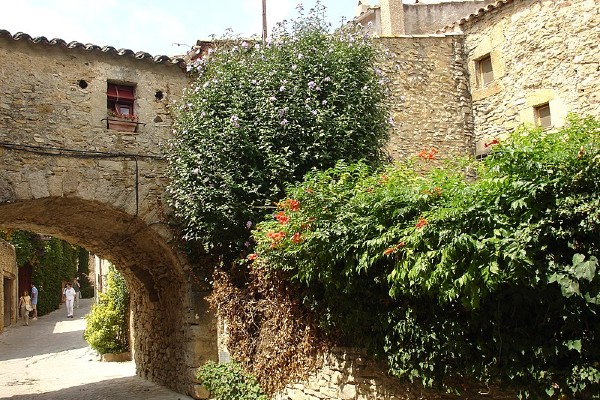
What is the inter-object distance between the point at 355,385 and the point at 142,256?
229 inches

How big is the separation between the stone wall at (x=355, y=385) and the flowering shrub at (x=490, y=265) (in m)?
0.26

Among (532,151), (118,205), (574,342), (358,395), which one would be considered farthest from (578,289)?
(118,205)

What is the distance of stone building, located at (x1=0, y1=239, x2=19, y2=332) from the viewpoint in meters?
20.6

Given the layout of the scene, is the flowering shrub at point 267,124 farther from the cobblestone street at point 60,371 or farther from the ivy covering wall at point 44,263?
the ivy covering wall at point 44,263

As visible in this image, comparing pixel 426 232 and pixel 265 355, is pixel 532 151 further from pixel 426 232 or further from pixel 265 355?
pixel 265 355

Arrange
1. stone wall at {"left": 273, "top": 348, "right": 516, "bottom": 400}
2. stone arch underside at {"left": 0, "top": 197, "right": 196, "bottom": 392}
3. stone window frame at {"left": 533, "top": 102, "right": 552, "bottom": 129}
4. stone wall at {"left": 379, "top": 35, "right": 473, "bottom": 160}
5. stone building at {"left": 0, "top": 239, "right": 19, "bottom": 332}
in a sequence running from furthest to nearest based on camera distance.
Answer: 1. stone building at {"left": 0, "top": 239, "right": 19, "bottom": 332}
2. stone wall at {"left": 379, "top": 35, "right": 473, "bottom": 160}
3. stone window frame at {"left": 533, "top": 102, "right": 552, "bottom": 129}
4. stone arch underside at {"left": 0, "top": 197, "right": 196, "bottom": 392}
5. stone wall at {"left": 273, "top": 348, "right": 516, "bottom": 400}

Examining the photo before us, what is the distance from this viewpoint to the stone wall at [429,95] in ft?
39.3

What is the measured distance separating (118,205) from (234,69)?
281cm

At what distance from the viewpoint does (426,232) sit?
188 inches

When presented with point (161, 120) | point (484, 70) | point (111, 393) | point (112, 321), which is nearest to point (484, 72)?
point (484, 70)

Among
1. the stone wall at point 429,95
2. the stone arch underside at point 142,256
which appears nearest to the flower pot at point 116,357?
the stone arch underside at point 142,256

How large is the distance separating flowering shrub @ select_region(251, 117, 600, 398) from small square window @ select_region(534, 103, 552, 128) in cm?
601

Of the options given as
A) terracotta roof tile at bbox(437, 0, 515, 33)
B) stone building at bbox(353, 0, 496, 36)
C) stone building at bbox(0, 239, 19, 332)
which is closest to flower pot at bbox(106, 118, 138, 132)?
terracotta roof tile at bbox(437, 0, 515, 33)

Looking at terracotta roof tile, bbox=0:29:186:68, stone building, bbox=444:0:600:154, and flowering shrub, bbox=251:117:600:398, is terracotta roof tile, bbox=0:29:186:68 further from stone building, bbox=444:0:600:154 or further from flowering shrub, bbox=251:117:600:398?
stone building, bbox=444:0:600:154
